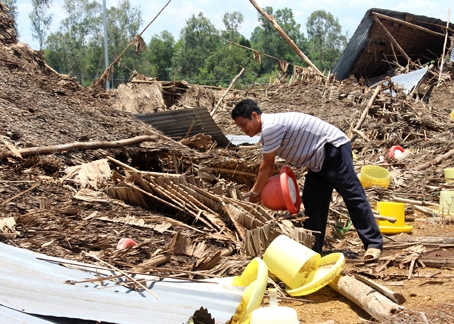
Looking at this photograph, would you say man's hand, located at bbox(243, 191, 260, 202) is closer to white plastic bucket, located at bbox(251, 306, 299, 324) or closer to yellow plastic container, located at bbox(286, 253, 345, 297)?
yellow plastic container, located at bbox(286, 253, 345, 297)

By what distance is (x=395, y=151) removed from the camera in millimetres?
10242

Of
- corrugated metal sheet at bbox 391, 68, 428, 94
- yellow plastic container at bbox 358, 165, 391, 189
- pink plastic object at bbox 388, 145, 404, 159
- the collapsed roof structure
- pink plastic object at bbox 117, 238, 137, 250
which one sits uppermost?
the collapsed roof structure

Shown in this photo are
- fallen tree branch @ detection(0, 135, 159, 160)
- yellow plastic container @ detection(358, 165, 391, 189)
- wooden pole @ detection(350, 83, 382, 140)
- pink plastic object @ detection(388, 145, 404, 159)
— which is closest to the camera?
fallen tree branch @ detection(0, 135, 159, 160)

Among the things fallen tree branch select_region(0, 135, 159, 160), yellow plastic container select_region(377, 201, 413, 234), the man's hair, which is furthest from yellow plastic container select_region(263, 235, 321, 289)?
fallen tree branch select_region(0, 135, 159, 160)

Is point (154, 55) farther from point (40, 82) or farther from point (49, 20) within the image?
point (40, 82)

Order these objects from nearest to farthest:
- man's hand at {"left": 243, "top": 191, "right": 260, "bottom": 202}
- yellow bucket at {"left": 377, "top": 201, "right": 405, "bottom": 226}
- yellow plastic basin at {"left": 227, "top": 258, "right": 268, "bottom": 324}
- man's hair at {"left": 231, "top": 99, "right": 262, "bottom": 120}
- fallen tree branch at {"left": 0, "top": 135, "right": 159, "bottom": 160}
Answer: yellow plastic basin at {"left": 227, "top": 258, "right": 268, "bottom": 324} < man's hair at {"left": 231, "top": 99, "right": 262, "bottom": 120} < man's hand at {"left": 243, "top": 191, "right": 260, "bottom": 202} < fallen tree branch at {"left": 0, "top": 135, "right": 159, "bottom": 160} < yellow bucket at {"left": 377, "top": 201, "right": 405, "bottom": 226}

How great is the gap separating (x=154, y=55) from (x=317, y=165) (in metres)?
58.3

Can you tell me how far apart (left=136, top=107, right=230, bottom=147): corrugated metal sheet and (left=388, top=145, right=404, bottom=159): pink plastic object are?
3240 millimetres

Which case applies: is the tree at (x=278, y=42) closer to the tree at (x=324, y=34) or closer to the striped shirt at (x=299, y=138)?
the tree at (x=324, y=34)

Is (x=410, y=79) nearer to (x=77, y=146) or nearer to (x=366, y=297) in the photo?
(x=77, y=146)

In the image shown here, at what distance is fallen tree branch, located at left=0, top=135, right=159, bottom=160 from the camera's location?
19.4 feet

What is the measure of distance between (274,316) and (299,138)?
7.40ft

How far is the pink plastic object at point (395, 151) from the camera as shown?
33.2 ft

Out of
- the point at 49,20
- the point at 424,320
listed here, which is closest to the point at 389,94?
the point at 424,320
